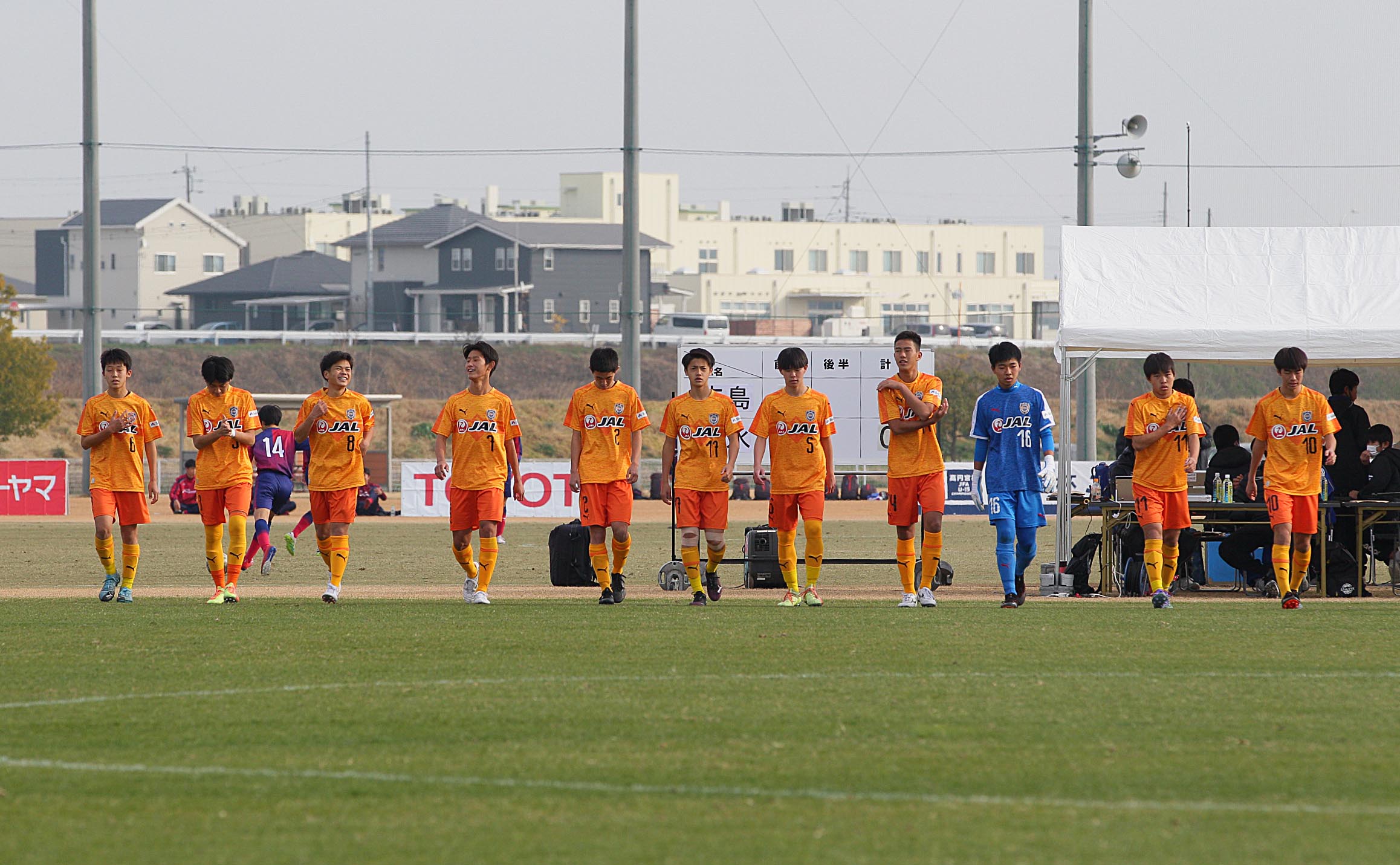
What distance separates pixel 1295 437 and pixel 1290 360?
64cm

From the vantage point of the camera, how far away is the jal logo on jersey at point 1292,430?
1338 centimetres

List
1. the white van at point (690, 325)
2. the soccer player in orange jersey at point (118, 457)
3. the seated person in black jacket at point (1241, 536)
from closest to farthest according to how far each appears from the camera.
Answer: the soccer player in orange jersey at point (118, 457)
the seated person in black jacket at point (1241, 536)
the white van at point (690, 325)

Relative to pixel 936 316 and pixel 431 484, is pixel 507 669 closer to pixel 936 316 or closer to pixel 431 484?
pixel 431 484

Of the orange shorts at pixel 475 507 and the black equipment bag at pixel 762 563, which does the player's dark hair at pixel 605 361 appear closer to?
the orange shorts at pixel 475 507

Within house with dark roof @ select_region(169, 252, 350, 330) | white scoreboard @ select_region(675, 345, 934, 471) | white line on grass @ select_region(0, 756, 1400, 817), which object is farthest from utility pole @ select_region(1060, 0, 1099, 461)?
house with dark roof @ select_region(169, 252, 350, 330)

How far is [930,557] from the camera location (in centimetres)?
1335

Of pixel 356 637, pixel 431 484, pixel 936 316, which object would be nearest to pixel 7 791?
pixel 356 637

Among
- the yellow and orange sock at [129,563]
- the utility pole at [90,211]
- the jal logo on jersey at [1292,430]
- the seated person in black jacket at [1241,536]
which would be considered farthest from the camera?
the utility pole at [90,211]

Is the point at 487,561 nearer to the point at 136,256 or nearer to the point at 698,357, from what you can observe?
the point at 698,357

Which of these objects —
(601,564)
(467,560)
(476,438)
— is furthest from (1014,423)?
(467,560)

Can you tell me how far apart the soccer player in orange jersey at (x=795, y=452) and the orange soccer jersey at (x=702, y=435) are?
0.86 ft

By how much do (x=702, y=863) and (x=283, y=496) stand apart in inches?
527

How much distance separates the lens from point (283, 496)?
58.0 ft

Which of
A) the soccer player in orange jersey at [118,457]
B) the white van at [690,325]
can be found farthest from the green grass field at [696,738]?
the white van at [690,325]
